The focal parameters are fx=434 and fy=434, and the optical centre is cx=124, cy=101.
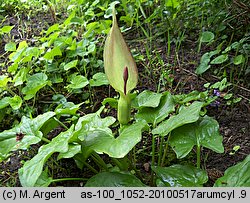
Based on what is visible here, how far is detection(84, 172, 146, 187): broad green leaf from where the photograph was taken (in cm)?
101

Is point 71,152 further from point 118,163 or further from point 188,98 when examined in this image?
point 188,98

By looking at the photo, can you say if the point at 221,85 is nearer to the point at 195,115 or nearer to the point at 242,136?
the point at 242,136

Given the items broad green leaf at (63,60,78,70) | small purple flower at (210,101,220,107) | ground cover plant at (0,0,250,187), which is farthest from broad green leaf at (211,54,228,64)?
broad green leaf at (63,60,78,70)

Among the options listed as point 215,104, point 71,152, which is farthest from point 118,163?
point 215,104

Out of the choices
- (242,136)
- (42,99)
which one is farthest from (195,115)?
(42,99)

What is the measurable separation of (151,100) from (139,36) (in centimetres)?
74

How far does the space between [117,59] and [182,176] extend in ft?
1.08

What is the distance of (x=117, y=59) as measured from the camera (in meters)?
1.09

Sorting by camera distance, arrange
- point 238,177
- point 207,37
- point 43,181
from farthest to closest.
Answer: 1. point 207,37
2. point 43,181
3. point 238,177

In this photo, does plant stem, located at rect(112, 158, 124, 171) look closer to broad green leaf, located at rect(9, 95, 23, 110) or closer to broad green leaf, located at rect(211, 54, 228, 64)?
broad green leaf, located at rect(9, 95, 23, 110)

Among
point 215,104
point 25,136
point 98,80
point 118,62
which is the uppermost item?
point 118,62

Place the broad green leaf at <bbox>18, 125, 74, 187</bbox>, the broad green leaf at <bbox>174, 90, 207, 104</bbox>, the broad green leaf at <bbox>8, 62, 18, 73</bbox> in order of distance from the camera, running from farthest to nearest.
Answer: the broad green leaf at <bbox>8, 62, 18, 73</bbox> < the broad green leaf at <bbox>174, 90, 207, 104</bbox> < the broad green leaf at <bbox>18, 125, 74, 187</bbox>

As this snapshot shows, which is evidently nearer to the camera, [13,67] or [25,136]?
[25,136]

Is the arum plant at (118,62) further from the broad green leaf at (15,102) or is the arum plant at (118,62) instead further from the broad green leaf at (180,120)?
the broad green leaf at (15,102)
